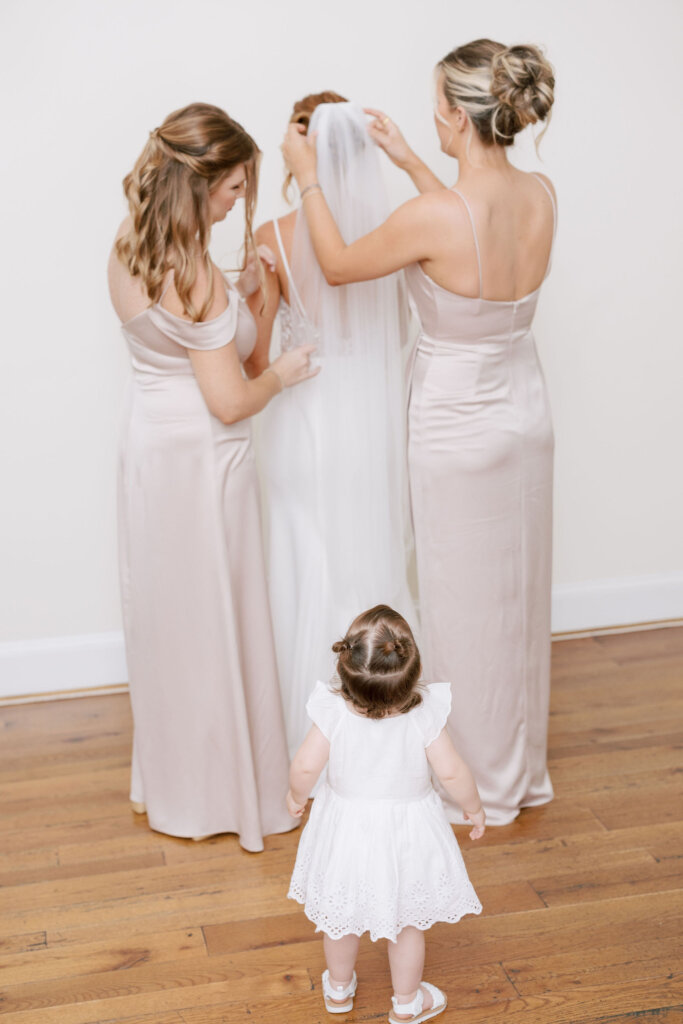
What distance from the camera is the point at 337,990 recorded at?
2191mm

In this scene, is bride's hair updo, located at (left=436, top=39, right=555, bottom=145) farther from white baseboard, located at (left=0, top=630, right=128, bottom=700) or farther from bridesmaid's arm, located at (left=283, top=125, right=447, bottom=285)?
white baseboard, located at (left=0, top=630, right=128, bottom=700)

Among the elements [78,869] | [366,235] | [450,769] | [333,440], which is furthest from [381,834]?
[366,235]

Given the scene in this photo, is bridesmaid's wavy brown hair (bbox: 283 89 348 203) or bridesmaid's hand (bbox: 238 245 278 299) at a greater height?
bridesmaid's wavy brown hair (bbox: 283 89 348 203)

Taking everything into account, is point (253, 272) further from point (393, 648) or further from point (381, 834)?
point (381, 834)

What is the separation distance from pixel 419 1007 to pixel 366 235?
1692 millimetres

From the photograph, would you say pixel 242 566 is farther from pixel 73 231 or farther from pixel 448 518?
pixel 73 231

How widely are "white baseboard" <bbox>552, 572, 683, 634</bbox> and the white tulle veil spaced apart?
123cm

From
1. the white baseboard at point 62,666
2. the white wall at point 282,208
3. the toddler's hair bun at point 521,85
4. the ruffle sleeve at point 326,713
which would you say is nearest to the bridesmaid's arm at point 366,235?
the toddler's hair bun at point 521,85

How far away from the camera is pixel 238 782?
2811 mm

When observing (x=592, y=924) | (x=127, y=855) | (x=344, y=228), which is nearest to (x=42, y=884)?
(x=127, y=855)

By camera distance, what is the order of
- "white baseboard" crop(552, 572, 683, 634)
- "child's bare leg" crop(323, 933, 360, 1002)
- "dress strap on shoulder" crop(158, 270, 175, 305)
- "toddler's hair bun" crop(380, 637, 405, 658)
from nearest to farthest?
1. "toddler's hair bun" crop(380, 637, 405, 658)
2. "child's bare leg" crop(323, 933, 360, 1002)
3. "dress strap on shoulder" crop(158, 270, 175, 305)
4. "white baseboard" crop(552, 572, 683, 634)

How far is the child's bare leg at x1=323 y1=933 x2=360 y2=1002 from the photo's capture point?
2145 mm

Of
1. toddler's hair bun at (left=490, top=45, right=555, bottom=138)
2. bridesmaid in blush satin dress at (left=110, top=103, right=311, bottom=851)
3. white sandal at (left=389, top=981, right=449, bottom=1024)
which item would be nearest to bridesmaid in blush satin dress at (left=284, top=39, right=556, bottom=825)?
toddler's hair bun at (left=490, top=45, right=555, bottom=138)

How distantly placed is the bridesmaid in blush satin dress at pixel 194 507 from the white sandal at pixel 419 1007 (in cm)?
71
